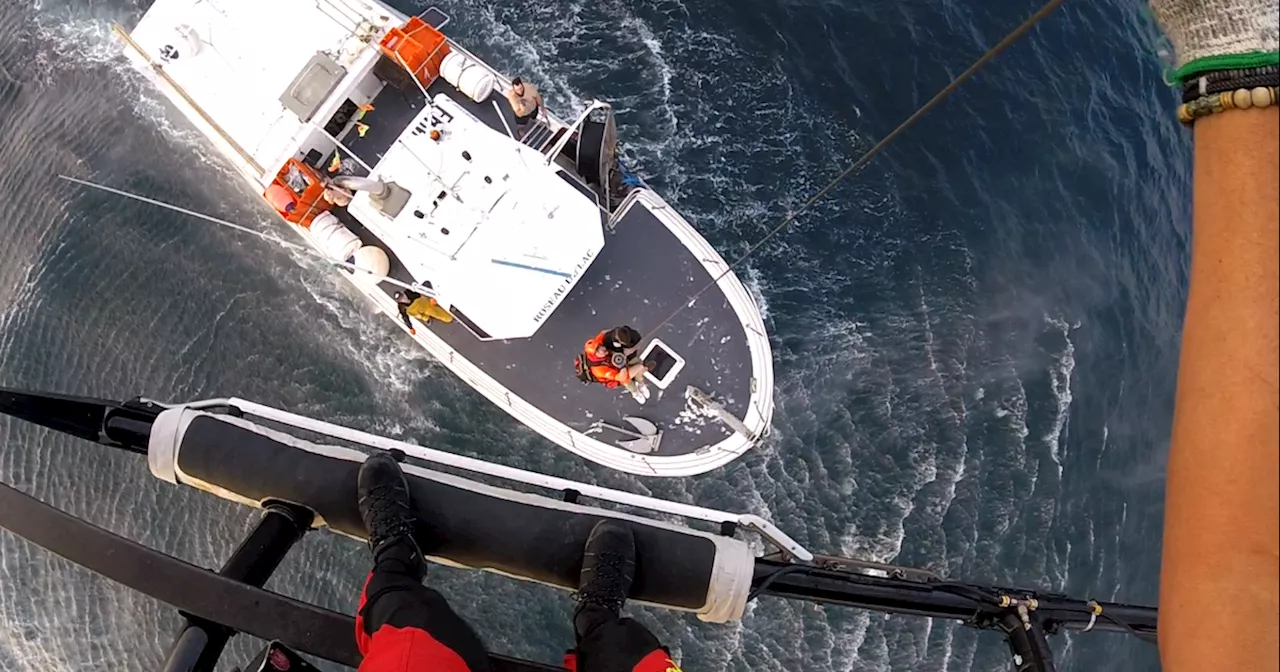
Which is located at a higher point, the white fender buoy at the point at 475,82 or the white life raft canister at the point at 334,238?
the white fender buoy at the point at 475,82

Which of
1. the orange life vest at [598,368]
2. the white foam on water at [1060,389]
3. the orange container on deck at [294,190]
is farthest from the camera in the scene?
the white foam on water at [1060,389]

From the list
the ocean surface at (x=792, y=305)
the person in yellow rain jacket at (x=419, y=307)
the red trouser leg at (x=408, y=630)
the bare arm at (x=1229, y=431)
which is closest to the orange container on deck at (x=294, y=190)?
the person in yellow rain jacket at (x=419, y=307)

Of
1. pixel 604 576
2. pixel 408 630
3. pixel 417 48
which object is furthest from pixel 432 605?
pixel 417 48

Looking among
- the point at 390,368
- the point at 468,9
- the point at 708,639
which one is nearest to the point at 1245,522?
the point at 708,639

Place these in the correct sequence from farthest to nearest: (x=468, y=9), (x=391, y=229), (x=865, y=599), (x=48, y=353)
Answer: (x=468, y=9), (x=48, y=353), (x=391, y=229), (x=865, y=599)

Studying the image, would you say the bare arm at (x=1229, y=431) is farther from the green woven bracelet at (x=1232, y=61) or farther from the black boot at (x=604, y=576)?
the black boot at (x=604, y=576)

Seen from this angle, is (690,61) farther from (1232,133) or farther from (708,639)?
(1232,133)

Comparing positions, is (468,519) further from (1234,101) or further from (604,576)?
(1234,101)
